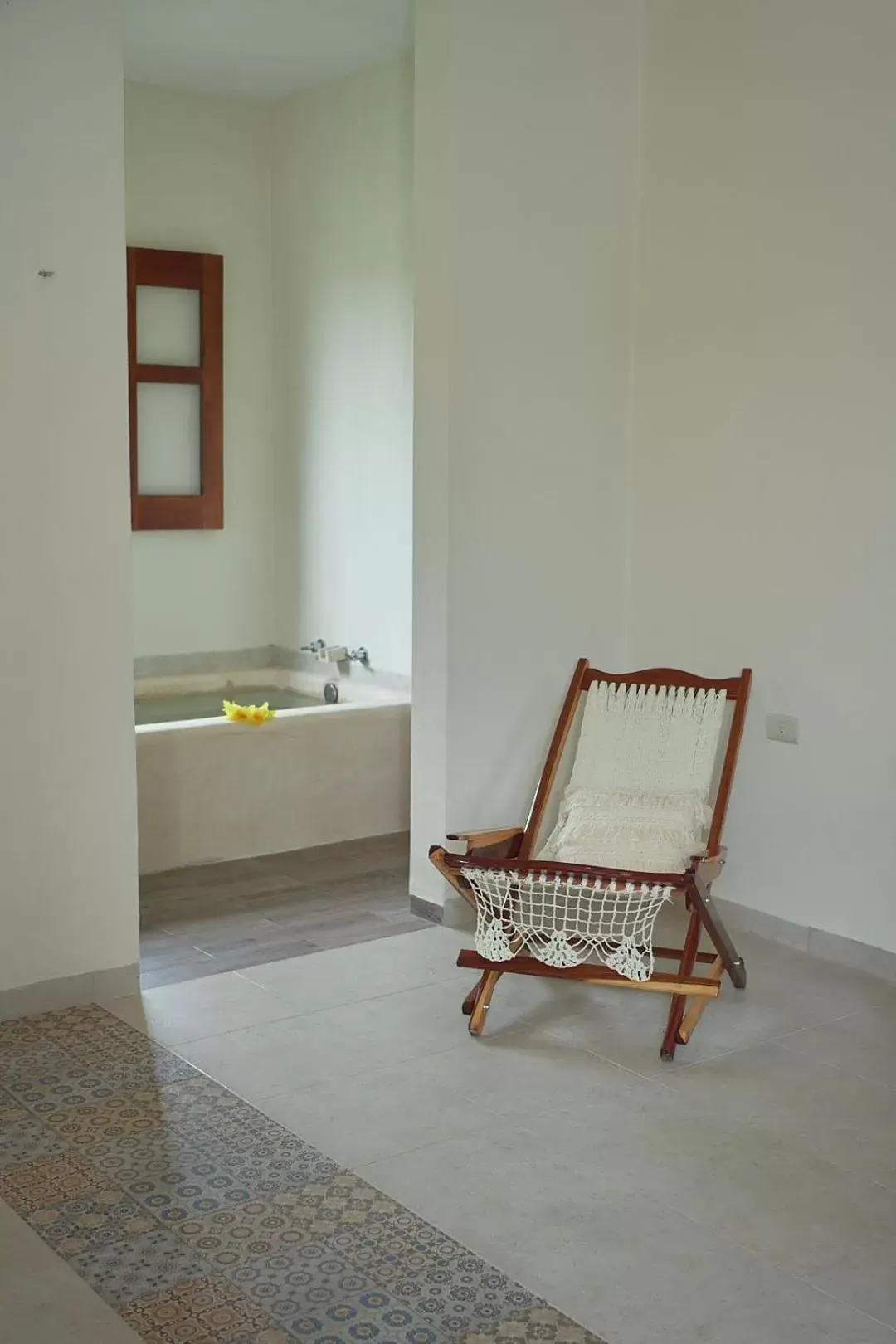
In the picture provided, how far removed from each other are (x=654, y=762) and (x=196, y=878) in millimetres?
1647

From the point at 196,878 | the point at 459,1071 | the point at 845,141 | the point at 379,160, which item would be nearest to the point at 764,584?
the point at 845,141

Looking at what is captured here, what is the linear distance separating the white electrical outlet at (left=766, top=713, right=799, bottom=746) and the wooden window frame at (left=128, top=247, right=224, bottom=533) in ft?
9.85

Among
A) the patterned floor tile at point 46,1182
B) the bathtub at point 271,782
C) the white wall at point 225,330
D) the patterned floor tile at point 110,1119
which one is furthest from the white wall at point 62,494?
the white wall at point 225,330

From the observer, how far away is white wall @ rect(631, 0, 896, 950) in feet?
13.1

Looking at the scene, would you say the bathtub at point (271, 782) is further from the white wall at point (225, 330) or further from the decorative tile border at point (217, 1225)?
the decorative tile border at point (217, 1225)

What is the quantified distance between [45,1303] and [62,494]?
194 cm

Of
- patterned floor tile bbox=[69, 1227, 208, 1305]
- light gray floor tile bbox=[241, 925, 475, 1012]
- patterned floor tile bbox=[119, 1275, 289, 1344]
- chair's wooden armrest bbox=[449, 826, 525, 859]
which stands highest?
chair's wooden armrest bbox=[449, 826, 525, 859]

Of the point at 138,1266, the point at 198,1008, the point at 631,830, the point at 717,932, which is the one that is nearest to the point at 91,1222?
the point at 138,1266

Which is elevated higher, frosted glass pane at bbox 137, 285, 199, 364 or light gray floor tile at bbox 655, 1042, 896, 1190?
frosted glass pane at bbox 137, 285, 199, 364

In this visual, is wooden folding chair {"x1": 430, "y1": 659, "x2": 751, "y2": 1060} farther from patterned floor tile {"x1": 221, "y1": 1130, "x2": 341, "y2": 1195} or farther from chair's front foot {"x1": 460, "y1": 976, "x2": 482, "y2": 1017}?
patterned floor tile {"x1": 221, "y1": 1130, "x2": 341, "y2": 1195}

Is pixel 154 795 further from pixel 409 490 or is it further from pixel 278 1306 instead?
pixel 278 1306

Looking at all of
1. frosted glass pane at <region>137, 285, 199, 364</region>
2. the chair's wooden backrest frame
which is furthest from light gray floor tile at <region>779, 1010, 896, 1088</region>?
frosted glass pane at <region>137, 285, 199, 364</region>

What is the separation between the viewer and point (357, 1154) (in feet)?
9.60

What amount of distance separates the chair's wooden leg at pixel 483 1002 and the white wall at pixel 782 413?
1.16 meters
